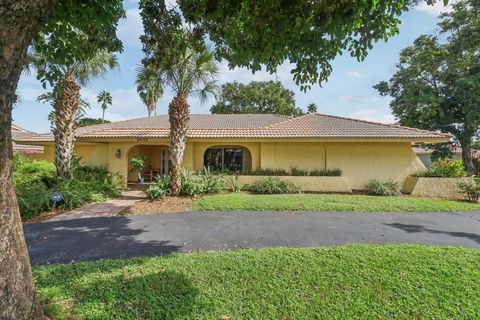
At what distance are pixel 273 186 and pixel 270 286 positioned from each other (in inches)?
362

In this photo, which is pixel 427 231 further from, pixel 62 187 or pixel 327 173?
pixel 62 187

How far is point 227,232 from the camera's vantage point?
7.12 m

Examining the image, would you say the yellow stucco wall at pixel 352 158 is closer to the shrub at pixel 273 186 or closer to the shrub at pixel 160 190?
the shrub at pixel 273 186

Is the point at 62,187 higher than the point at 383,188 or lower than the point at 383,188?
higher

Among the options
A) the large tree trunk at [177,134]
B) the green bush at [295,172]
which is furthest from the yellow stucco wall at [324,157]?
the large tree trunk at [177,134]

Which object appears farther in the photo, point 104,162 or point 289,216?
point 104,162

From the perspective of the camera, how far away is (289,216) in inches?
350

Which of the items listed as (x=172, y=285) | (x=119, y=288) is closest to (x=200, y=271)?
(x=172, y=285)

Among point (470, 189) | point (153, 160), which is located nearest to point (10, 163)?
point (470, 189)

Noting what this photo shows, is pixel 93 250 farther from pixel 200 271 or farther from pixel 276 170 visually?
pixel 276 170

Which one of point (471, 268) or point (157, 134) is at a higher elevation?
point (157, 134)

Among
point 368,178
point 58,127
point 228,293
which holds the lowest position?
point 228,293

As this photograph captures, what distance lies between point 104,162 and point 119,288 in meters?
14.6

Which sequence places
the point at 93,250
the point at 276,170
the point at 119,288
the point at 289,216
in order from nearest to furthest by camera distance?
the point at 119,288
the point at 93,250
the point at 289,216
the point at 276,170
